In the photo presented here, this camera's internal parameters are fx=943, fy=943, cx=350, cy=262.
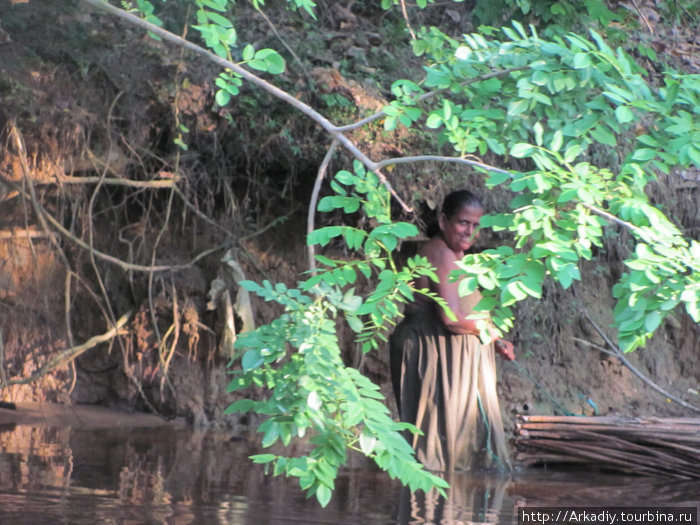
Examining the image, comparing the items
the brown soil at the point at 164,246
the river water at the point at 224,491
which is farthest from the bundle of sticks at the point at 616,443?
the brown soil at the point at 164,246

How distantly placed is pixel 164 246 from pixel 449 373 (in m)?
3.53

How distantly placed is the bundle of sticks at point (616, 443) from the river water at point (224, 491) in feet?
0.36

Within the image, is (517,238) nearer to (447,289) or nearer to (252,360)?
(252,360)

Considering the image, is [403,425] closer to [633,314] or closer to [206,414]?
[633,314]

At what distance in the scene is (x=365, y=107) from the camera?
7.24 metres

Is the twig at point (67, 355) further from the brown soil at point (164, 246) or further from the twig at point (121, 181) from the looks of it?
the twig at point (121, 181)

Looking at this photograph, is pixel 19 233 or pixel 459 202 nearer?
pixel 459 202

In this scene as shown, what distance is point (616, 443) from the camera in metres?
6.27

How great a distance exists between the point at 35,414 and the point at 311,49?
3900 millimetres

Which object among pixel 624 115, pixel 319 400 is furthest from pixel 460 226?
pixel 319 400

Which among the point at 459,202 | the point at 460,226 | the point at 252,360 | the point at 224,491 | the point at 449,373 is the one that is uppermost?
the point at 459,202

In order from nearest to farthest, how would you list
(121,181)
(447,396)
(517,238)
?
1. (517,238)
2. (447,396)
3. (121,181)

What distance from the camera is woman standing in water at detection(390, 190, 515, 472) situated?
19.4 feet

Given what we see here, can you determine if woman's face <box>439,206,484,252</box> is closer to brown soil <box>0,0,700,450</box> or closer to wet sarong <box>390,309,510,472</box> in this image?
wet sarong <box>390,309,510,472</box>
